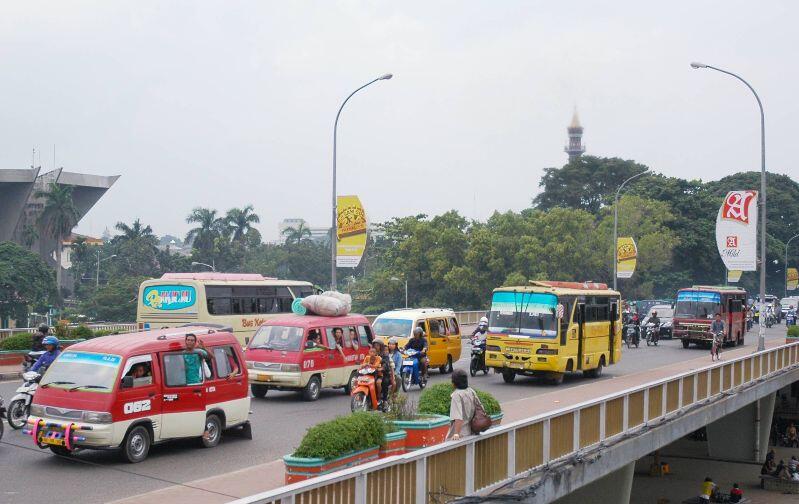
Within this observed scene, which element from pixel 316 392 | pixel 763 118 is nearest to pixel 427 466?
pixel 316 392

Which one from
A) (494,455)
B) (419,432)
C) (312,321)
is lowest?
(494,455)

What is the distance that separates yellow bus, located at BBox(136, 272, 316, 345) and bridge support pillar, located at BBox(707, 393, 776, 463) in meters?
16.0

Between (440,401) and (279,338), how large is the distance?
29.7 feet

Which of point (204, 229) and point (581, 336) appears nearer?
point (581, 336)

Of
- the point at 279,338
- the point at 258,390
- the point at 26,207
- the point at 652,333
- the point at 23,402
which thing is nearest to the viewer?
the point at 23,402

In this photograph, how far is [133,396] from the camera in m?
13.8

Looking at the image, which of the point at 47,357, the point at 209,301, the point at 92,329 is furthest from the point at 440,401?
the point at 92,329

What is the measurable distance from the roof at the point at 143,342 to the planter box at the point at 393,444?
487 cm

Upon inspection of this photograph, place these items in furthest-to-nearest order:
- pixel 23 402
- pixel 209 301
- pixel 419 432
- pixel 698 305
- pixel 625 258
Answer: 1. pixel 625 258
2. pixel 698 305
3. pixel 209 301
4. pixel 23 402
5. pixel 419 432

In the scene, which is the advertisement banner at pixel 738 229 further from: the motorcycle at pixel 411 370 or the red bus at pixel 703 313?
Answer: the motorcycle at pixel 411 370

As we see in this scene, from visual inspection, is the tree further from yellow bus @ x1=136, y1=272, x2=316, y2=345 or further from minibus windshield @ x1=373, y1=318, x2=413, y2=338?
minibus windshield @ x1=373, y1=318, x2=413, y2=338

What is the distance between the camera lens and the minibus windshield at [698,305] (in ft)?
143

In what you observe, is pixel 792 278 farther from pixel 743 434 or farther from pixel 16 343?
pixel 16 343

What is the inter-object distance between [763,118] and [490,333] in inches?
676
